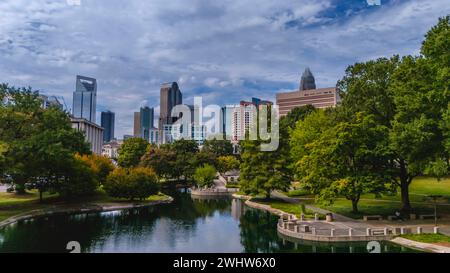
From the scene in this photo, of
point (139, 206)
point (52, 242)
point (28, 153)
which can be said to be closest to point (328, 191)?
point (52, 242)

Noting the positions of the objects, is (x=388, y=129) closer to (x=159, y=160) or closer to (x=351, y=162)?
(x=351, y=162)

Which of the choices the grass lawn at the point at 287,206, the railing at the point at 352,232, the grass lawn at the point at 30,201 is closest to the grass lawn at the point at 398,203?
the grass lawn at the point at 287,206

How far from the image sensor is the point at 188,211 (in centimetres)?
4050

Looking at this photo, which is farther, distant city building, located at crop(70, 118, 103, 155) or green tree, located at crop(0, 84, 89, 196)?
distant city building, located at crop(70, 118, 103, 155)

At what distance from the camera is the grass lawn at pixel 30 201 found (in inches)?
1348

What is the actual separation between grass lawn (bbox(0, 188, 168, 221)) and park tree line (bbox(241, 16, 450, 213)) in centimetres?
2437

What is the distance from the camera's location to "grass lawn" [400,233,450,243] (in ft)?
69.4

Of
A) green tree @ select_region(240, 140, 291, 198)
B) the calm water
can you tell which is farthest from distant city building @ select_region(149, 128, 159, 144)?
the calm water

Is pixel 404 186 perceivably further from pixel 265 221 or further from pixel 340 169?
pixel 265 221

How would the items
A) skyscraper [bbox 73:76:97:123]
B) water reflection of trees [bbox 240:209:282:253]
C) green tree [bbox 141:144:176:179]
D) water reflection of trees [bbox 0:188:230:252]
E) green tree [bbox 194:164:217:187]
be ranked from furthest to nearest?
skyscraper [bbox 73:76:97:123]
green tree [bbox 141:144:176:179]
green tree [bbox 194:164:217:187]
water reflection of trees [bbox 240:209:282:253]
water reflection of trees [bbox 0:188:230:252]

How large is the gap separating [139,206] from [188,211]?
6.32 metres

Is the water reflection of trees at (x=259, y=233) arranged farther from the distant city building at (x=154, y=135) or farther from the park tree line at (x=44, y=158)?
the distant city building at (x=154, y=135)

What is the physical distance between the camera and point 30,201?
1587 inches

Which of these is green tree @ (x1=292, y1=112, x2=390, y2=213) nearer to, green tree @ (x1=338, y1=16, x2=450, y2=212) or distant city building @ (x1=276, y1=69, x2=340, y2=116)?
green tree @ (x1=338, y1=16, x2=450, y2=212)
